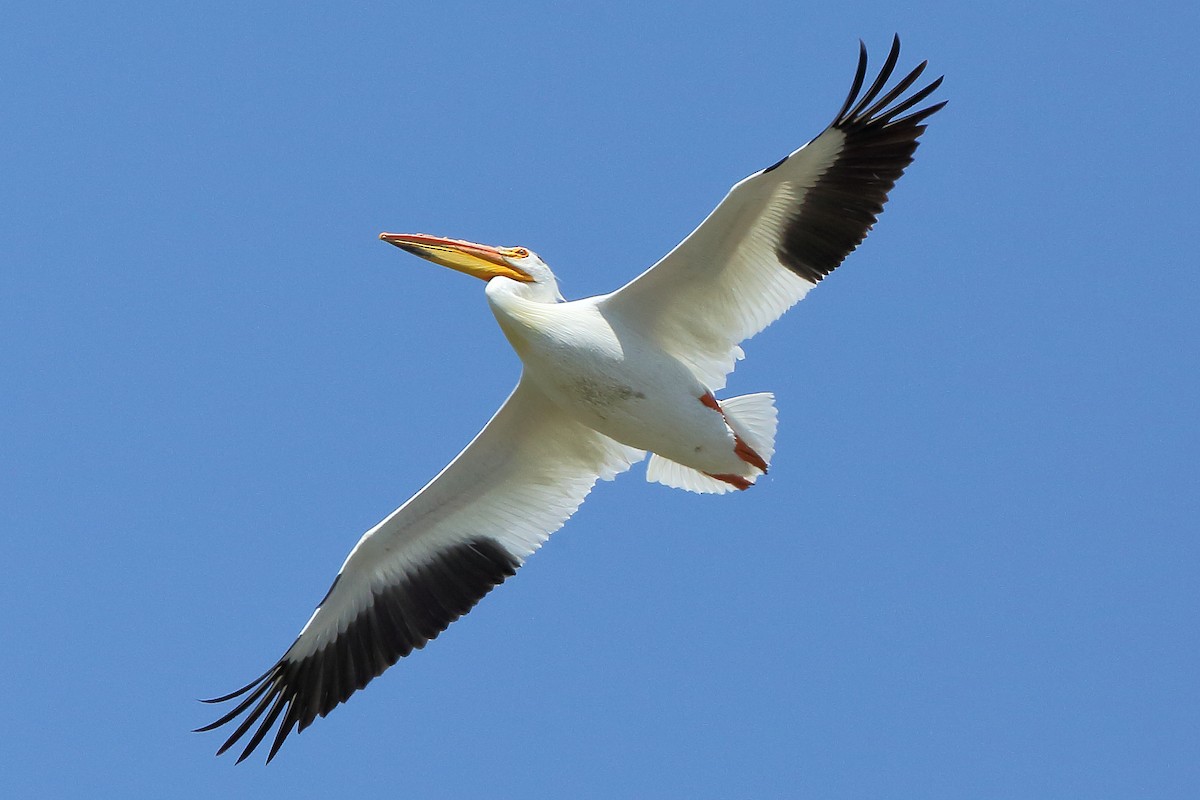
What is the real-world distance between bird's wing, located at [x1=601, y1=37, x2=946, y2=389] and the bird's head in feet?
1.72

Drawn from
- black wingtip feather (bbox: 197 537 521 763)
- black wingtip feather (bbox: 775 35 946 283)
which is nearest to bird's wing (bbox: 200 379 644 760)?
black wingtip feather (bbox: 197 537 521 763)

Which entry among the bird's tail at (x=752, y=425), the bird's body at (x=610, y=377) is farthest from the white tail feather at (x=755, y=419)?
the bird's body at (x=610, y=377)

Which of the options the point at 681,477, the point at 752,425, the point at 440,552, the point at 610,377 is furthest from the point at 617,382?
the point at 440,552

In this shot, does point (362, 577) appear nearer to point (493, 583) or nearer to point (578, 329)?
point (493, 583)

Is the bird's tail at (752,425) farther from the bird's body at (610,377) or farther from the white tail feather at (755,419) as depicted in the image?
the bird's body at (610,377)

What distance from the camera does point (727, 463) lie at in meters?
10.0

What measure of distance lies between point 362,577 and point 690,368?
2.56 metres

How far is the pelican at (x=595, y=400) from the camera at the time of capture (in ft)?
31.6

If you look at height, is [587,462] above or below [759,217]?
below

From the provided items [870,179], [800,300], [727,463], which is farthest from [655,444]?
[870,179]

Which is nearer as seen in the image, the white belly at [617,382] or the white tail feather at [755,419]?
the white belly at [617,382]

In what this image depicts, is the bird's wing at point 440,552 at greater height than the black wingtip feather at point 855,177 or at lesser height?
lesser

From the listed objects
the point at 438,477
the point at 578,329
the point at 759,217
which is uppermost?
the point at 759,217

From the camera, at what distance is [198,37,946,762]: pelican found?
9.62 meters
